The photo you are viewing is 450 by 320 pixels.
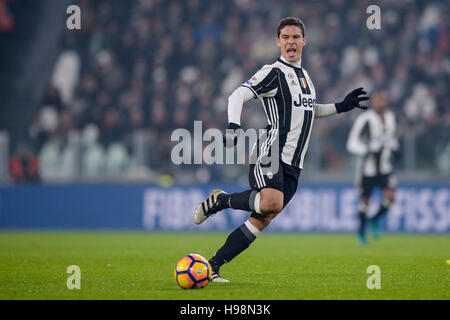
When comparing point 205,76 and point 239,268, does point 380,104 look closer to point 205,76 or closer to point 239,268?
point 239,268

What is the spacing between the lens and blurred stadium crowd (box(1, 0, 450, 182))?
16.5m

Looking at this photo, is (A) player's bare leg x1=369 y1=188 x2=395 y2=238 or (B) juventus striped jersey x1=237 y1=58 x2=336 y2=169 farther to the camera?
(A) player's bare leg x1=369 y1=188 x2=395 y2=238

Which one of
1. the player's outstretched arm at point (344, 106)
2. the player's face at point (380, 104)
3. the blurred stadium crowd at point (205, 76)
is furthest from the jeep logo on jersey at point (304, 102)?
the blurred stadium crowd at point (205, 76)

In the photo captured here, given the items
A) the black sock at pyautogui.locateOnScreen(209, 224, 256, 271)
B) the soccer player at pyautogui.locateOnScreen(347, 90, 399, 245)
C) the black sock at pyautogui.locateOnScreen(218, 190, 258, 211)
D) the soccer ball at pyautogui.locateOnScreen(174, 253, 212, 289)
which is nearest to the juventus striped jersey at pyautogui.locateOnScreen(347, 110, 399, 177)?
the soccer player at pyautogui.locateOnScreen(347, 90, 399, 245)

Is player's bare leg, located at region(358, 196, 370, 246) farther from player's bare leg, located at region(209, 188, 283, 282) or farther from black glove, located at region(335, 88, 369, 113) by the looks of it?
player's bare leg, located at region(209, 188, 283, 282)

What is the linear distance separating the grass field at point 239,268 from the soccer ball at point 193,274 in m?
0.08

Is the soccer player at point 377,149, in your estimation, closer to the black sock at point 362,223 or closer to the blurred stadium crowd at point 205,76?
the black sock at point 362,223

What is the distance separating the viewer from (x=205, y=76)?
18891 millimetres

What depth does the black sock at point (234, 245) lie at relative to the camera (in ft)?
22.2

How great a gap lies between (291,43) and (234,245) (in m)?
1.92

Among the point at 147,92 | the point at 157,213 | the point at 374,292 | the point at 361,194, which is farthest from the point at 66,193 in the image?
the point at 374,292

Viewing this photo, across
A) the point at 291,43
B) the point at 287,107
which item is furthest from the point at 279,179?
the point at 291,43

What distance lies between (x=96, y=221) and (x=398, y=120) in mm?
7092

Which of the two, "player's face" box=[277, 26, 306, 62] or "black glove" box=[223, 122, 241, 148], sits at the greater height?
"player's face" box=[277, 26, 306, 62]
